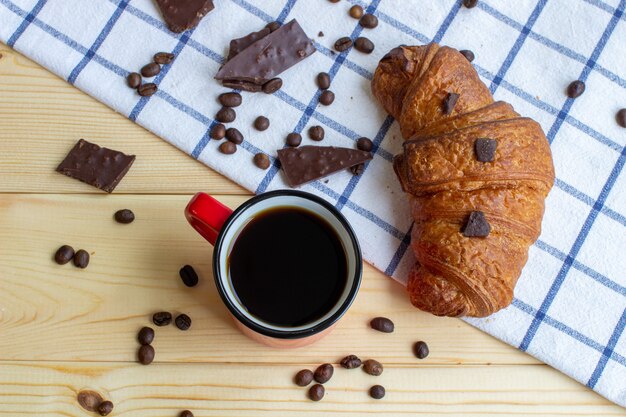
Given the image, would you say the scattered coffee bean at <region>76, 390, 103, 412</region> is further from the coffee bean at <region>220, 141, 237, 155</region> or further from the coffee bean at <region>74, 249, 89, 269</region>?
the coffee bean at <region>220, 141, 237, 155</region>

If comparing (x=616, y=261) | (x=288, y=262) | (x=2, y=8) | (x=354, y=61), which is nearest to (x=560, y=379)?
(x=616, y=261)

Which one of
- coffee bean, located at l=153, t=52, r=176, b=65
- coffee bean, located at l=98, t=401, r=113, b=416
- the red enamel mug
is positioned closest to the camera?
the red enamel mug

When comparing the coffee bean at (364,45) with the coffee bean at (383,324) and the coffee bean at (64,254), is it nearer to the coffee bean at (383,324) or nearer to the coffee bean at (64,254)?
the coffee bean at (383,324)

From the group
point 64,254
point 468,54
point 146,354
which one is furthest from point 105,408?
point 468,54

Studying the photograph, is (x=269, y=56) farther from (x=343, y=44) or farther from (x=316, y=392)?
(x=316, y=392)

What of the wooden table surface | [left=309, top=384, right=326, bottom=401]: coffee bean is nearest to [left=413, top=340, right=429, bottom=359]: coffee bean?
the wooden table surface

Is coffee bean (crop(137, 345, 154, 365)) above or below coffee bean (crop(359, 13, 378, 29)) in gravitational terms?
below

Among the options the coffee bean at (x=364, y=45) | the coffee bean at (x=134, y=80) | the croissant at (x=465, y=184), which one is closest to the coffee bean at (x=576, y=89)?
the croissant at (x=465, y=184)
